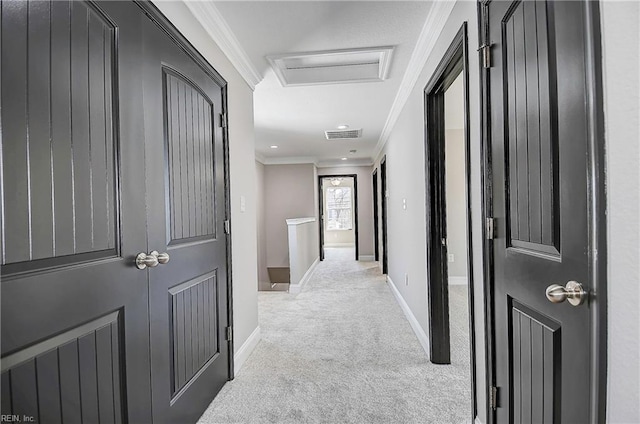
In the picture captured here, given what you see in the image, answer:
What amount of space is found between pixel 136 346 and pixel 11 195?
28.9 inches

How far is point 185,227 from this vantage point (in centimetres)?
178

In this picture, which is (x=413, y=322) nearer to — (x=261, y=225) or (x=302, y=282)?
(x=302, y=282)

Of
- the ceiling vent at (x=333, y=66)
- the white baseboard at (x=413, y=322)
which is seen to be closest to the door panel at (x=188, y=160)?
the ceiling vent at (x=333, y=66)

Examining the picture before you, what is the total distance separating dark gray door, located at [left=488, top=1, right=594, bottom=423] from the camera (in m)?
0.88

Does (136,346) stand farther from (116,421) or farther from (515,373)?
(515,373)

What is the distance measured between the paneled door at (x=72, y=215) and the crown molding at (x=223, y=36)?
577mm

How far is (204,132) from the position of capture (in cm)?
201

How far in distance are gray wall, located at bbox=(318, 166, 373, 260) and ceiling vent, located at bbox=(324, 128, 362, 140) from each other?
9.19ft

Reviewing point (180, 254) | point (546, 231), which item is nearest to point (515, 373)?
→ point (546, 231)

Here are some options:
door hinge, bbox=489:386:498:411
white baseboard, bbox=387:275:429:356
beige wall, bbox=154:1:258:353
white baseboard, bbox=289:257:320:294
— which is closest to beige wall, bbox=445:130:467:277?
white baseboard, bbox=387:275:429:356

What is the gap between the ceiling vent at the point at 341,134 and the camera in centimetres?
492

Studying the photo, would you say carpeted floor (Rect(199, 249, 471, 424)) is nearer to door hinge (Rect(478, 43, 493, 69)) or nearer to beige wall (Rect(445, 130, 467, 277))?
beige wall (Rect(445, 130, 467, 277))

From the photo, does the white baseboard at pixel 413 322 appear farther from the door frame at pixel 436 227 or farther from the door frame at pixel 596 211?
the door frame at pixel 596 211

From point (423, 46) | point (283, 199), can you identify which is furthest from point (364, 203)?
point (423, 46)
